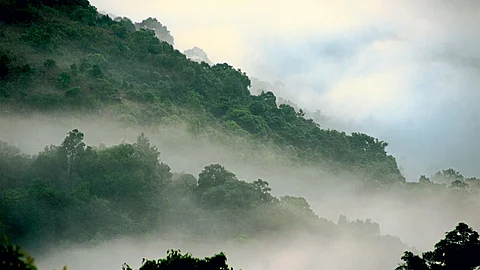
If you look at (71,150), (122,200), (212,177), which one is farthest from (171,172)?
(71,150)

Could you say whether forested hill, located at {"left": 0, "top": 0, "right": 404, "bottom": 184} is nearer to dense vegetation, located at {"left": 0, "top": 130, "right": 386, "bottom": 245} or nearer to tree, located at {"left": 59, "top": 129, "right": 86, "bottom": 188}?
dense vegetation, located at {"left": 0, "top": 130, "right": 386, "bottom": 245}

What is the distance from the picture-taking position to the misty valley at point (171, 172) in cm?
7625

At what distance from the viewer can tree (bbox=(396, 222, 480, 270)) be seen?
147 ft

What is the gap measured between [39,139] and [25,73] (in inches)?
490

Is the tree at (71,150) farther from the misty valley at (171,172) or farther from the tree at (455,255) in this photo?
the tree at (455,255)

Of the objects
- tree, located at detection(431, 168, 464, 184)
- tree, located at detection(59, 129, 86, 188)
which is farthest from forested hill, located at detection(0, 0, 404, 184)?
tree, located at detection(431, 168, 464, 184)

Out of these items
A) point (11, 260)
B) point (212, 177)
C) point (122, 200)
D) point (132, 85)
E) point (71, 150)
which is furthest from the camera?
A: point (132, 85)

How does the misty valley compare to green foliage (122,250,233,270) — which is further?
the misty valley

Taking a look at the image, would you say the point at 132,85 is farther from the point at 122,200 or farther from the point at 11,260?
the point at 11,260

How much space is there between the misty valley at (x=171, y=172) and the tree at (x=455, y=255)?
8cm

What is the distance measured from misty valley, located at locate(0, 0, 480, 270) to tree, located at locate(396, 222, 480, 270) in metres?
0.08

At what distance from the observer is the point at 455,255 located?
Result: 148 feet

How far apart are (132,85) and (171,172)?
19.8 m

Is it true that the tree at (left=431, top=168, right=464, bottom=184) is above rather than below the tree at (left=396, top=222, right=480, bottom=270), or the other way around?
above
